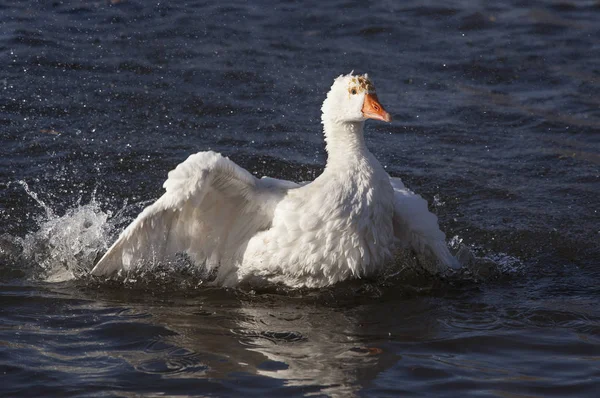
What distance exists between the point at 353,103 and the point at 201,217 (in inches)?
52.9

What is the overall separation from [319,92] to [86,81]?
2.78 m

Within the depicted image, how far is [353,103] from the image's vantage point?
6.52 metres

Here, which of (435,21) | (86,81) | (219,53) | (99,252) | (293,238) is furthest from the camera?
(435,21)

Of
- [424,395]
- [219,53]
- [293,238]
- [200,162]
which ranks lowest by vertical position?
[424,395]

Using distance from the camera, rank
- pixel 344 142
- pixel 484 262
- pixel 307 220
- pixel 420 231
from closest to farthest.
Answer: pixel 307 220
pixel 344 142
pixel 420 231
pixel 484 262

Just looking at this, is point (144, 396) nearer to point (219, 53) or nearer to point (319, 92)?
point (319, 92)

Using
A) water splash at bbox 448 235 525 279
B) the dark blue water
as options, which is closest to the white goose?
the dark blue water

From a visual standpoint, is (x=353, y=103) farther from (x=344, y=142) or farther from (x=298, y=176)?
(x=298, y=176)

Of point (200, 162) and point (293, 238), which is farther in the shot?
point (293, 238)

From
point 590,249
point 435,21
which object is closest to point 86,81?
point 435,21

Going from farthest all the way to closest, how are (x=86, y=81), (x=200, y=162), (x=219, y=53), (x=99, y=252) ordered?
(x=219, y=53) < (x=86, y=81) < (x=99, y=252) < (x=200, y=162)

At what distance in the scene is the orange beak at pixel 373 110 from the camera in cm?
642

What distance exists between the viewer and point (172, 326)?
A: 20.7ft

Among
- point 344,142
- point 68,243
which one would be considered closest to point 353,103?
point 344,142
